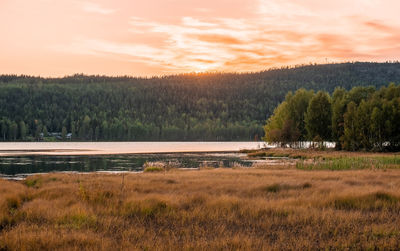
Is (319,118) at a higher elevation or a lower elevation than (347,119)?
higher

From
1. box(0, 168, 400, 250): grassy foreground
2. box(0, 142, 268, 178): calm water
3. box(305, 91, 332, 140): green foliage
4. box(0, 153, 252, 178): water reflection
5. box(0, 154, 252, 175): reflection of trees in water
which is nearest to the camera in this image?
box(0, 168, 400, 250): grassy foreground

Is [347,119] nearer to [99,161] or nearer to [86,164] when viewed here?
[99,161]

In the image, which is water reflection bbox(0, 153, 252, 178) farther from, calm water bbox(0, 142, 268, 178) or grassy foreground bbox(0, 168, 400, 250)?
grassy foreground bbox(0, 168, 400, 250)

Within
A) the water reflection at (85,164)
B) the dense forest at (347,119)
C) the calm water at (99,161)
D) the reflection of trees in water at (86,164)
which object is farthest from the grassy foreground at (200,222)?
the dense forest at (347,119)

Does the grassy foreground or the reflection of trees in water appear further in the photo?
the reflection of trees in water

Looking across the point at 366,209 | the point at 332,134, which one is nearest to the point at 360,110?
the point at 332,134

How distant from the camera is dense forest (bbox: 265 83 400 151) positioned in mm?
84250

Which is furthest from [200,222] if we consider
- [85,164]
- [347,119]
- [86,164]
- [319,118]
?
[319,118]

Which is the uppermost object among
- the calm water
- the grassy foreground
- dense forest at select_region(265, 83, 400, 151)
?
dense forest at select_region(265, 83, 400, 151)

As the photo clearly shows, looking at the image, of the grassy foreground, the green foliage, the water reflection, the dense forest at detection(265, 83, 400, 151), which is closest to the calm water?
the water reflection

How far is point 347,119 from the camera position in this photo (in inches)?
3516

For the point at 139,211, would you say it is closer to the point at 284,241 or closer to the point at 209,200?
the point at 209,200

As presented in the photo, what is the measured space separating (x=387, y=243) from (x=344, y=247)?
141cm

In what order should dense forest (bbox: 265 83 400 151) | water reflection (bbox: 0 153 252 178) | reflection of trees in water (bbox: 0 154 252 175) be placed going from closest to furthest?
water reflection (bbox: 0 153 252 178) → reflection of trees in water (bbox: 0 154 252 175) → dense forest (bbox: 265 83 400 151)
